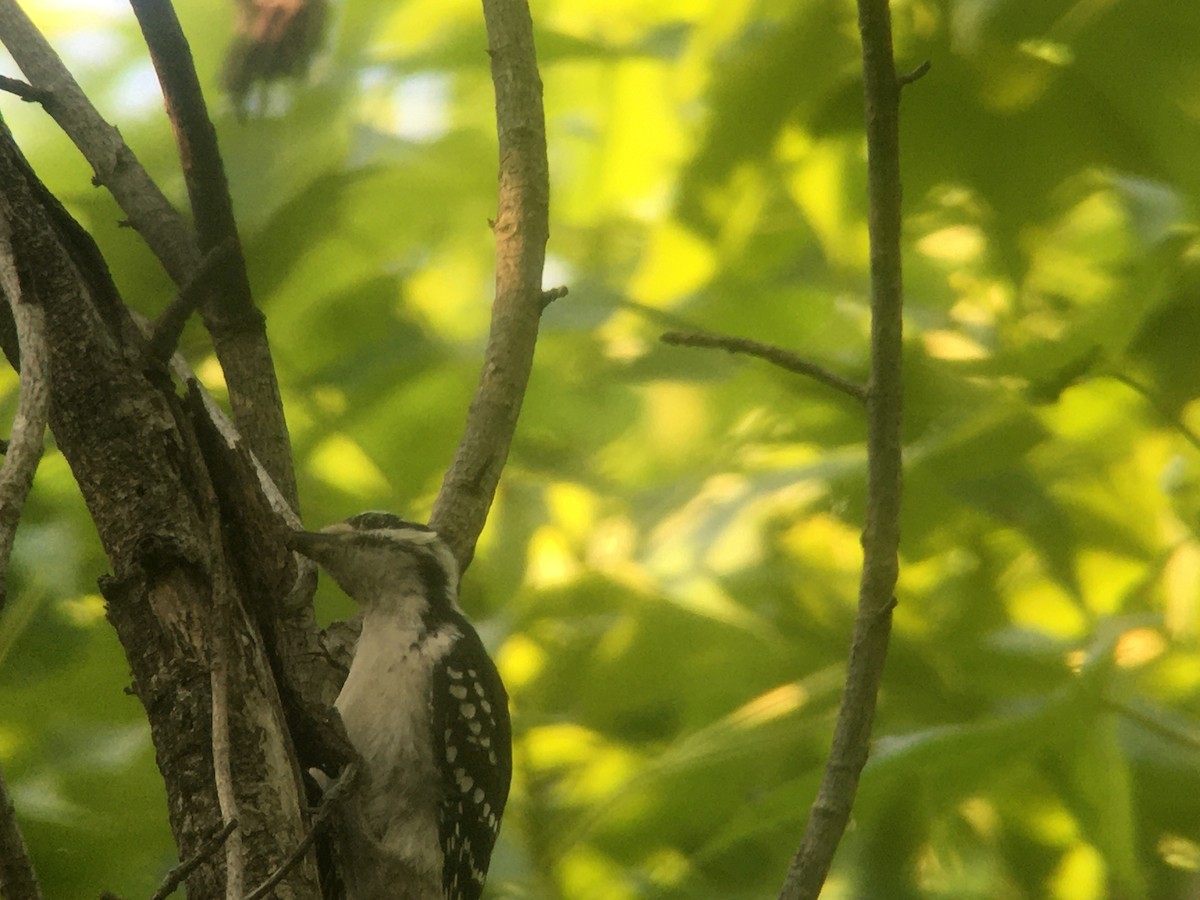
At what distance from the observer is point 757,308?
2.70 meters

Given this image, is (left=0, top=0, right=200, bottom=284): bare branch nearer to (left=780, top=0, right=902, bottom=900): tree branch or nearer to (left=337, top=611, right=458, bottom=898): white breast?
(left=337, top=611, right=458, bottom=898): white breast

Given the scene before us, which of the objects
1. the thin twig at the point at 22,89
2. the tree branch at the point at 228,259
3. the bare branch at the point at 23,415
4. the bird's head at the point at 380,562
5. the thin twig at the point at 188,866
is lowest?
the thin twig at the point at 188,866

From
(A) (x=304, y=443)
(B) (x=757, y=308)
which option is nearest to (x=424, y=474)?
(A) (x=304, y=443)

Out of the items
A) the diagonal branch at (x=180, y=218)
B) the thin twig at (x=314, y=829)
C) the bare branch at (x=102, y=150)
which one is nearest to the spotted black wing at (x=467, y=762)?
the thin twig at (x=314, y=829)

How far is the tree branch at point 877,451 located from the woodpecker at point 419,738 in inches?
26.9

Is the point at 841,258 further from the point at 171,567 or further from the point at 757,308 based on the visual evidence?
the point at 171,567

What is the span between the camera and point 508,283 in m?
2.08

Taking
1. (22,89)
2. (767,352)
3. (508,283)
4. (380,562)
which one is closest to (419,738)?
(380,562)

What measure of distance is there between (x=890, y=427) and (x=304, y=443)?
1252 millimetres

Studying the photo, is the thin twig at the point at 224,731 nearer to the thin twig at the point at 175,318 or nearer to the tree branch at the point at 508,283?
the thin twig at the point at 175,318

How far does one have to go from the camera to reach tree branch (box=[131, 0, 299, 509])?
68.7 inches

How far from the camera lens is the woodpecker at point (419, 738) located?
2.00 m

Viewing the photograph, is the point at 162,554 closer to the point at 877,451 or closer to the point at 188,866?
the point at 188,866

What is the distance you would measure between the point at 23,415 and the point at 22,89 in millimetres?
807
